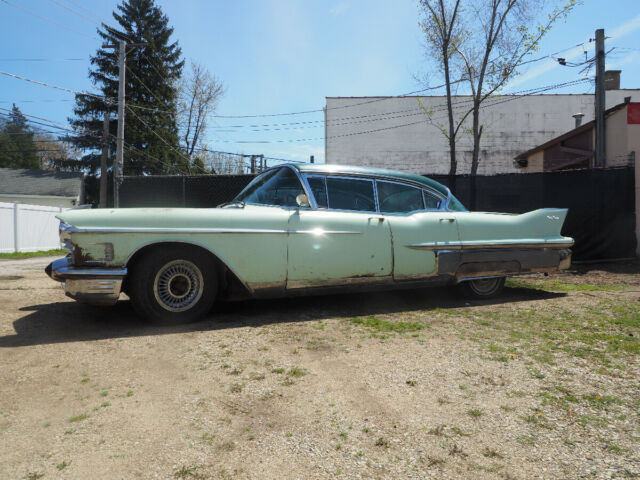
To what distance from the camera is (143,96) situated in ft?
103

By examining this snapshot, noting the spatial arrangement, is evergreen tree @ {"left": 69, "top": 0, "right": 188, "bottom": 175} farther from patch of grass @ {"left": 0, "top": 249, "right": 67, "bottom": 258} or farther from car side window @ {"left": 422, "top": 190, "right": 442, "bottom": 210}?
car side window @ {"left": 422, "top": 190, "right": 442, "bottom": 210}

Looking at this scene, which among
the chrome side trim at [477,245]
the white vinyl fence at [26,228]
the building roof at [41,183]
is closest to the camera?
the chrome side trim at [477,245]

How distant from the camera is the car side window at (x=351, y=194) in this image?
4180 millimetres

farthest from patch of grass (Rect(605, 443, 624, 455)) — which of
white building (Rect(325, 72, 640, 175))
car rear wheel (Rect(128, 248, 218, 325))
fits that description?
white building (Rect(325, 72, 640, 175))

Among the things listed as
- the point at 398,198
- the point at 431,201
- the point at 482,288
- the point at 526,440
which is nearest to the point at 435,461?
the point at 526,440

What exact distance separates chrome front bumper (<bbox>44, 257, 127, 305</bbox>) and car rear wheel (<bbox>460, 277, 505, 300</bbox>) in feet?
12.4

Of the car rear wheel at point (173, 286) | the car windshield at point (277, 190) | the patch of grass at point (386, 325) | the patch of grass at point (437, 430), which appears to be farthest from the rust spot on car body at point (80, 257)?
the patch of grass at point (437, 430)

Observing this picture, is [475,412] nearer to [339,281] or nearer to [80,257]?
[339,281]

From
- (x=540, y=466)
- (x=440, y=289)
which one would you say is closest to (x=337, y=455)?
(x=540, y=466)

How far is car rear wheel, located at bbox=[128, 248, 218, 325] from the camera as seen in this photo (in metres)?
3.45

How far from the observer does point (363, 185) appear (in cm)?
436

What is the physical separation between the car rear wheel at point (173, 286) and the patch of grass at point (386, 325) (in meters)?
1.42

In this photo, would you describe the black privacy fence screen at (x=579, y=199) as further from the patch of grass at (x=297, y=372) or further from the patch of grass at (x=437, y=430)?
the patch of grass at (x=437, y=430)

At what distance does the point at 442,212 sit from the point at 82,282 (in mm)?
3740
